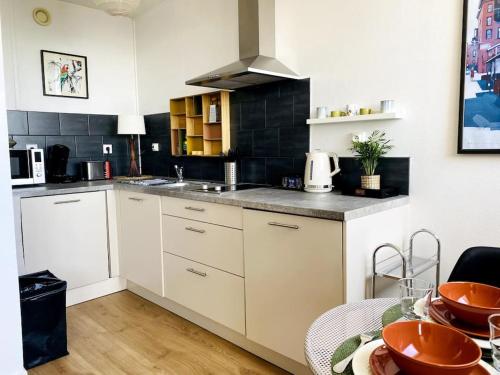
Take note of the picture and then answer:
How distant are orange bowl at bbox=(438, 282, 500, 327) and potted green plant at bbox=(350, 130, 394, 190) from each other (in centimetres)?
120

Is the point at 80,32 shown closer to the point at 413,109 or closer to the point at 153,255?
the point at 153,255

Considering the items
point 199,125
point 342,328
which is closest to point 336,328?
point 342,328

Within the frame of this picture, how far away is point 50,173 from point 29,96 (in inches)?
27.2

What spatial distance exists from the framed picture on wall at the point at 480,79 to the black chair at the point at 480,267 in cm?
66

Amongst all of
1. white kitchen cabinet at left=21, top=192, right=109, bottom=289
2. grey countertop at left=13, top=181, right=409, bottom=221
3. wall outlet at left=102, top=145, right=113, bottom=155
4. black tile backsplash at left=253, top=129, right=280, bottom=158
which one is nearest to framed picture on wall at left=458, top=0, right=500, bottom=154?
grey countertop at left=13, top=181, right=409, bottom=221

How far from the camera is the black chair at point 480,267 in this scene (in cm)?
138

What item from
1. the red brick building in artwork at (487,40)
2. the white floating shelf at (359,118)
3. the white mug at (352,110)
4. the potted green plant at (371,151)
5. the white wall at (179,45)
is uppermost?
the white wall at (179,45)

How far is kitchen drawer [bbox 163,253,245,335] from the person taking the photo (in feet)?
7.52

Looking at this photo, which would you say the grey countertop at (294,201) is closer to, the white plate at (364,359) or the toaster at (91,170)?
the toaster at (91,170)

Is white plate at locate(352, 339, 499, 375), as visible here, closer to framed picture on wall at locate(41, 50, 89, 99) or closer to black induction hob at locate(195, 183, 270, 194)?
black induction hob at locate(195, 183, 270, 194)

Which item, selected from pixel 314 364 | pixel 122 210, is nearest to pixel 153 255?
pixel 122 210

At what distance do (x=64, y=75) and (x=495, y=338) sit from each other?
3828 mm

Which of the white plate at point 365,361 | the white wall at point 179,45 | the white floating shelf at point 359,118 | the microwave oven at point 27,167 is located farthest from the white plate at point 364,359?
the microwave oven at point 27,167

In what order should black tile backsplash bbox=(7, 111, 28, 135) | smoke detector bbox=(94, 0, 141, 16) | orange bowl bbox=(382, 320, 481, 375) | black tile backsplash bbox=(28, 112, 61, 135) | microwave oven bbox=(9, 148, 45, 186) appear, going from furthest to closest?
black tile backsplash bbox=(28, 112, 61, 135), black tile backsplash bbox=(7, 111, 28, 135), microwave oven bbox=(9, 148, 45, 186), smoke detector bbox=(94, 0, 141, 16), orange bowl bbox=(382, 320, 481, 375)
